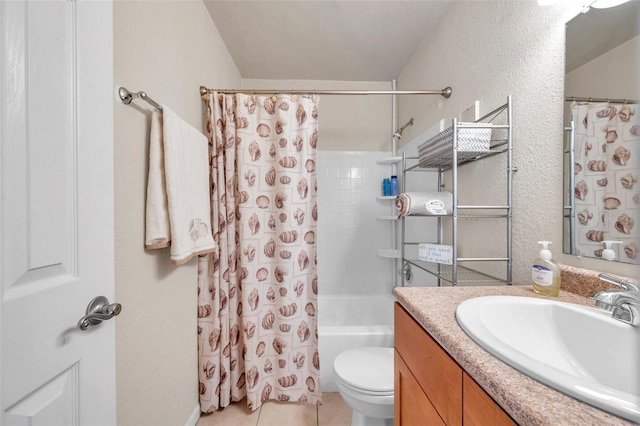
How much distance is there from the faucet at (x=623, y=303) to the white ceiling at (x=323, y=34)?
159 cm

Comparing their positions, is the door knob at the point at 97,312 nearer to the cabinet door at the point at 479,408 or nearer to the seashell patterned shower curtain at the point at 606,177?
the cabinet door at the point at 479,408

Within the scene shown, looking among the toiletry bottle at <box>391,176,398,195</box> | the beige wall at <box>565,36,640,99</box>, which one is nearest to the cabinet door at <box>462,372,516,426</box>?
the beige wall at <box>565,36,640,99</box>

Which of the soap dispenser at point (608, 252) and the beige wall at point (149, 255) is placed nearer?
the soap dispenser at point (608, 252)

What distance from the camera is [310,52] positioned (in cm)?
180

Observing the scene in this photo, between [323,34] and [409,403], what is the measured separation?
77.9 inches

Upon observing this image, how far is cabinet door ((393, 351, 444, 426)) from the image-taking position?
0.57m

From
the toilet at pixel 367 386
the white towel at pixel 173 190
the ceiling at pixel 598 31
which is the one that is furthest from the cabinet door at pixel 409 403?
the ceiling at pixel 598 31

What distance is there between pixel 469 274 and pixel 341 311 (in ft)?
4.24

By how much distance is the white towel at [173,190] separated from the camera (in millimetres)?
903

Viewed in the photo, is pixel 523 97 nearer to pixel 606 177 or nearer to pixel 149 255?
pixel 606 177

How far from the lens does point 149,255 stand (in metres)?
0.94

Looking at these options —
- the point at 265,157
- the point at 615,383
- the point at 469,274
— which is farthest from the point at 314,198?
the point at 615,383

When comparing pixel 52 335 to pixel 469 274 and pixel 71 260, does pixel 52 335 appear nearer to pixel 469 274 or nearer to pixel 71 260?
pixel 71 260

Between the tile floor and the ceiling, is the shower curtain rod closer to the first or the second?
the ceiling
